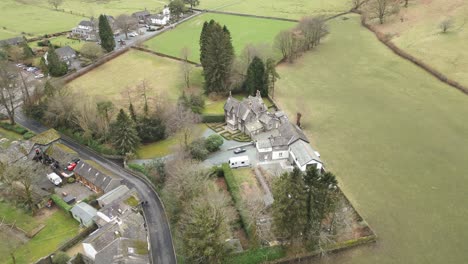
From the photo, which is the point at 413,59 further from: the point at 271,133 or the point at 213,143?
the point at 213,143

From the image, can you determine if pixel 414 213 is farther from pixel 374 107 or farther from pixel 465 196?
pixel 374 107

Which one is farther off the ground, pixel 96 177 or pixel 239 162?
pixel 96 177

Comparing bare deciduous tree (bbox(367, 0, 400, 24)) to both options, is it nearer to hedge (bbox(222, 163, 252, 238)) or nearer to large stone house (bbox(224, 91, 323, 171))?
large stone house (bbox(224, 91, 323, 171))

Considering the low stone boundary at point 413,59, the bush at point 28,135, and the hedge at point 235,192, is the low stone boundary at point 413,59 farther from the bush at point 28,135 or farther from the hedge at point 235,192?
the bush at point 28,135

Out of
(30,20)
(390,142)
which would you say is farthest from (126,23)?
(390,142)

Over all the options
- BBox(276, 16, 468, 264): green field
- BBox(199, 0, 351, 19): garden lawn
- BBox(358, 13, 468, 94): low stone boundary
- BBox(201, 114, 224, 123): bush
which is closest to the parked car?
BBox(201, 114, 224, 123): bush
